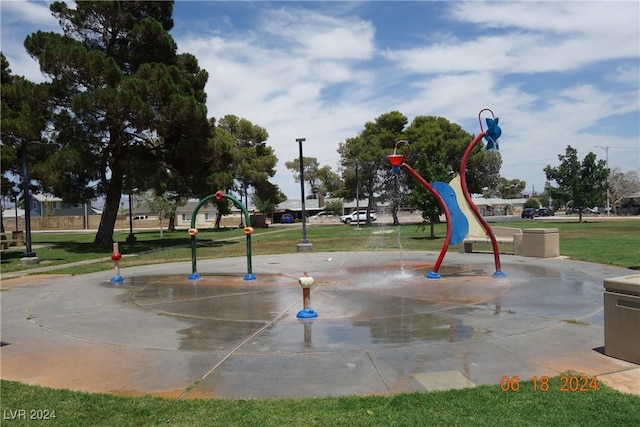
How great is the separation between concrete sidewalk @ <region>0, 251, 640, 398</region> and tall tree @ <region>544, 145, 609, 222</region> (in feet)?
127

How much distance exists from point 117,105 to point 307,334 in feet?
62.2

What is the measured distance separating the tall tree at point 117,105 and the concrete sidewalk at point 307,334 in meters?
11.9

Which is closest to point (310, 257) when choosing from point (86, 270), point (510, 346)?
point (86, 270)

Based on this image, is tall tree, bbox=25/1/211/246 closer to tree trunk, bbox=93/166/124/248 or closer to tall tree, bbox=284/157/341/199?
tree trunk, bbox=93/166/124/248

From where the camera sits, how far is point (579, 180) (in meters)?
47.8

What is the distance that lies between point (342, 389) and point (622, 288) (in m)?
3.33

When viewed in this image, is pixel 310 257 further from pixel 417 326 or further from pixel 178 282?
pixel 417 326

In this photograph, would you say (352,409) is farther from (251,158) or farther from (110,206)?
(251,158)

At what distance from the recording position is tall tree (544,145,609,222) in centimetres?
4753

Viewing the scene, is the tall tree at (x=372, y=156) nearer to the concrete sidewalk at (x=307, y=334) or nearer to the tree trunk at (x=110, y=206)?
the tree trunk at (x=110, y=206)

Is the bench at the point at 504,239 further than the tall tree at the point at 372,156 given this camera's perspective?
No

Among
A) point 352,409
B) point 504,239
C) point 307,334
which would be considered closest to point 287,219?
point 504,239

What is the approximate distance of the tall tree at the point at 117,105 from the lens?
906 inches
